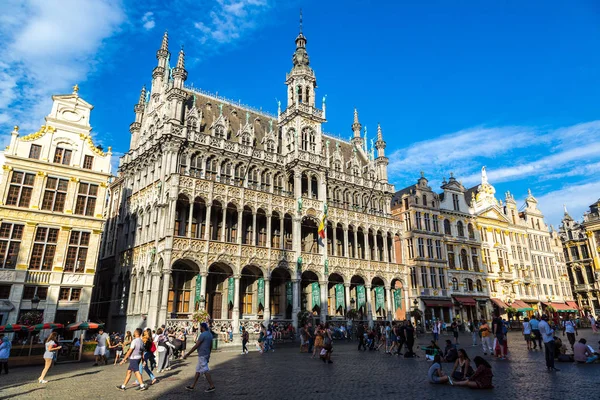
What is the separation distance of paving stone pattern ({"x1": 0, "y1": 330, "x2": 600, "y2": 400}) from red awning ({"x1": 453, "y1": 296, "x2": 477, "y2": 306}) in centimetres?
3522

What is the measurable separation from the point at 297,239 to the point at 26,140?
81.2 ft

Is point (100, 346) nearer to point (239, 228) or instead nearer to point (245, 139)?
point (239, 228)

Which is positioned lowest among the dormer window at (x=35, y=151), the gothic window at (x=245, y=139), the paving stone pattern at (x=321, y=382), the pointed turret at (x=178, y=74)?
the paving stone pattern at (x=321, y=382)

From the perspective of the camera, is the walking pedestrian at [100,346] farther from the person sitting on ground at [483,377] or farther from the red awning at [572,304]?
the red awning at [572,304]

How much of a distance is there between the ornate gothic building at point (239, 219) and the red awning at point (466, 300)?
31.0 feet

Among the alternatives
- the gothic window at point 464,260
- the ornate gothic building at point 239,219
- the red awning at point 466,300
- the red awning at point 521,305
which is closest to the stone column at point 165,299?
the ornate gothic building at point 239,219

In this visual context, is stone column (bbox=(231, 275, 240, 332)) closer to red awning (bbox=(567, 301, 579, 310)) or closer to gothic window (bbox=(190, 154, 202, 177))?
gothic window (bbox=(190, 154, 202, 177))

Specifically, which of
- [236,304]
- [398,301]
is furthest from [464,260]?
[236,304]

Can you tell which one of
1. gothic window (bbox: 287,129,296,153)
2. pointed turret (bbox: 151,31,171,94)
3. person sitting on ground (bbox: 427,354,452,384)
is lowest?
person sitting on ground (bbox: 427,354,452,384)

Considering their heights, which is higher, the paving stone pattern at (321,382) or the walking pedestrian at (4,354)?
the walking pedestrian at (4,354)

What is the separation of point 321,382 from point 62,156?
30.7 meters

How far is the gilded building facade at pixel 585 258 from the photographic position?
69562mm

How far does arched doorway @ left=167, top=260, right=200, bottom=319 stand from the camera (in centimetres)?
3474

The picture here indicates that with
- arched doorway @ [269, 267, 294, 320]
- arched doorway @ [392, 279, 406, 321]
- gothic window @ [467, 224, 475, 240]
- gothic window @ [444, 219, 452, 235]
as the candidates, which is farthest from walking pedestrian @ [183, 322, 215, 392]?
gothic window @ [467, 224, 475, 240]
